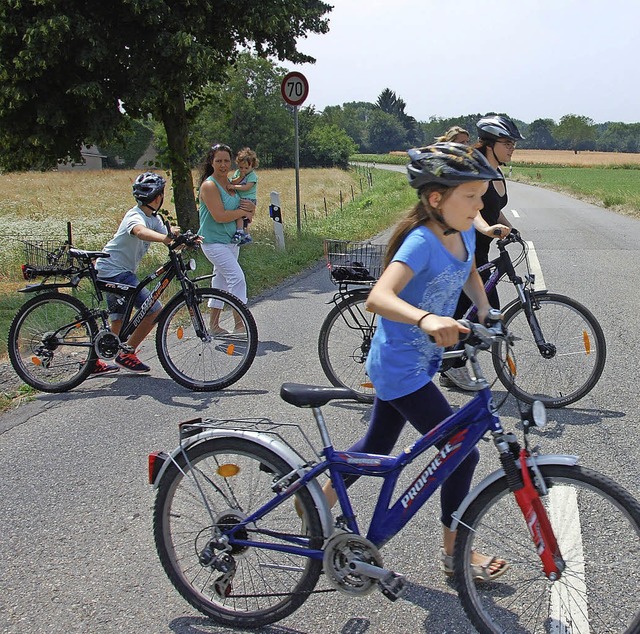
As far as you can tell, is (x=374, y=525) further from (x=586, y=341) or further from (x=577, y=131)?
(x=577, y=131)

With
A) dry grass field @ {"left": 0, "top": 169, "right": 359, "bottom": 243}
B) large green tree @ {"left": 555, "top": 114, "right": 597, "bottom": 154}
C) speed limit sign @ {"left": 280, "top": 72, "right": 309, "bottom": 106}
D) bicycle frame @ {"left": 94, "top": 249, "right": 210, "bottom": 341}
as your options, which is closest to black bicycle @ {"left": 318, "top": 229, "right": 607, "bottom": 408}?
bicycle frame @ {"left": 94, "top": 249, "right": 210, "bottom": 341}

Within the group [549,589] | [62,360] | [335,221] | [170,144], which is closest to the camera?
[549,589]

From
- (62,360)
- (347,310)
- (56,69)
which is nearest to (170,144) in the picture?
(56,69)

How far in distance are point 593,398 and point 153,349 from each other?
427 centimetres

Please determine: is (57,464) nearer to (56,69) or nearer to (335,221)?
(56,69)

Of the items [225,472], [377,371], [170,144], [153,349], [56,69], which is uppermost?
[56,69]

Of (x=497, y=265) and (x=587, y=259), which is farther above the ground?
(x=497, y=265)

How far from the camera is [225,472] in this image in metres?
2.79

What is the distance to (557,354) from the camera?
5.21m

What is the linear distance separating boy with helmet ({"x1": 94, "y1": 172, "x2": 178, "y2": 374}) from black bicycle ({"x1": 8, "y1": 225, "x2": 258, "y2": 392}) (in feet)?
0.25

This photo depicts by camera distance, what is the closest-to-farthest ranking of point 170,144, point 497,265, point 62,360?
point 497,265 < point 62,360 < point 170,144

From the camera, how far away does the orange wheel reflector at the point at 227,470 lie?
109 inches

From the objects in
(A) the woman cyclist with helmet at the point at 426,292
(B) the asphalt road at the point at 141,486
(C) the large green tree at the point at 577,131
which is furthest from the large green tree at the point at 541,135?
(A) the woman cyclist with helmet at the point at 426,292

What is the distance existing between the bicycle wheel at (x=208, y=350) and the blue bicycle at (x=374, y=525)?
9.91 feet
